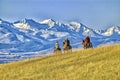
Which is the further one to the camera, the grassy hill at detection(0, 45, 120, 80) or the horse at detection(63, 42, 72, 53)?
the horse at detection(63, 42, 72, 53)

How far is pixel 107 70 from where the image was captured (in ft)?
109

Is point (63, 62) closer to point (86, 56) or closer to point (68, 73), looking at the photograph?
point (86, 56)

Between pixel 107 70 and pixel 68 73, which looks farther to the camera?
pixel 68 73

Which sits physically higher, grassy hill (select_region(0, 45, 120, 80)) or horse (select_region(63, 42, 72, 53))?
grassy hill (select_region(0, 45, 120, 80))

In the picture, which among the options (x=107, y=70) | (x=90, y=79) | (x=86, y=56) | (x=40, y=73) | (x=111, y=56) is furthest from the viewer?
(x=86, y=56)

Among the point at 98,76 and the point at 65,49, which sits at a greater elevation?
the point at 98,76

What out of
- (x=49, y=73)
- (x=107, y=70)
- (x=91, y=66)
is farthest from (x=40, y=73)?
(x=107, y=70)

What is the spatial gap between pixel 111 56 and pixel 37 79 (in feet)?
30.3

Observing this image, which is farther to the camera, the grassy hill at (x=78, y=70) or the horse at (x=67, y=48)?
the horse at (x=67, y=48)

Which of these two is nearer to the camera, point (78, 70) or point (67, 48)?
point (78, 70)

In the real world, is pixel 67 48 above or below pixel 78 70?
below

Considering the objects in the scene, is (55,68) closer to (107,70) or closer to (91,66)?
(91,66)

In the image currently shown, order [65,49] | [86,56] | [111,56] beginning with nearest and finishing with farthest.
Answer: [111,56]
[86,56]
[65,49]

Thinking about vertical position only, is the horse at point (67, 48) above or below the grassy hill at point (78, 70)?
below
